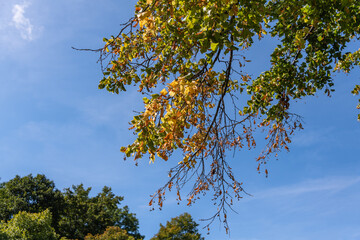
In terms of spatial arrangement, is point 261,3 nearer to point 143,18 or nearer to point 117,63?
point 143,18

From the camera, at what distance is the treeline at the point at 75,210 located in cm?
2881

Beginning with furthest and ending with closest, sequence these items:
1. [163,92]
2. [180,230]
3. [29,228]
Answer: [180,230] → [29,228] → [163,92]

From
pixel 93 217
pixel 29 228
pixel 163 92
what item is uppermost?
pixel 93 217

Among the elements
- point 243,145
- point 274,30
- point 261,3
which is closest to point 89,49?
point 261,3

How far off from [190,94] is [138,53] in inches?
110

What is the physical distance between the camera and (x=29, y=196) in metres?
30.0

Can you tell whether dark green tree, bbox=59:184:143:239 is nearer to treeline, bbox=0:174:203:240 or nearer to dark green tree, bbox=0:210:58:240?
treeline, bbox=0:174:203:240

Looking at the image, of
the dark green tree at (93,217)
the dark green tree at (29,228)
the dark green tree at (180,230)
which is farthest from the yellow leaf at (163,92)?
the dark green tree at (93,217)

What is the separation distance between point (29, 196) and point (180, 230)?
13901 mm

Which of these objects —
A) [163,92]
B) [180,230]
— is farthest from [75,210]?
[163,92]

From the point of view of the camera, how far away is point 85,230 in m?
31.2

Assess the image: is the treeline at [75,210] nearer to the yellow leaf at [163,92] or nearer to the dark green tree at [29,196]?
the dark green tree at [29,196]

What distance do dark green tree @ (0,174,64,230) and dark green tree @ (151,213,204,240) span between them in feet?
33.3

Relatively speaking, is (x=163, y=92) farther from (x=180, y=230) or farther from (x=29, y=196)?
(x=29, y=196)
